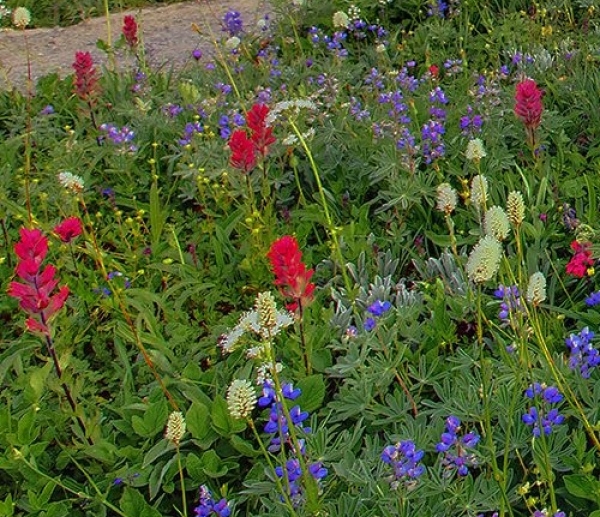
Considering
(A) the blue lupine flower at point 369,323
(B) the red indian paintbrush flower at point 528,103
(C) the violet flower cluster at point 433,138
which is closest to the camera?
(A) the blue lupine flower at point 369,323

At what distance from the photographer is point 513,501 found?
2156 mm

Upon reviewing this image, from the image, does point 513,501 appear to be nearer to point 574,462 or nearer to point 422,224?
point 574,462

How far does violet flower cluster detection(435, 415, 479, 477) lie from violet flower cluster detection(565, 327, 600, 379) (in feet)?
1.19

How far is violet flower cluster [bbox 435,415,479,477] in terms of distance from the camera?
208 cm

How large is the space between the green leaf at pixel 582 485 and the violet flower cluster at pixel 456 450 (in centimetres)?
22

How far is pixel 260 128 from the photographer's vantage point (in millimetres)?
3004

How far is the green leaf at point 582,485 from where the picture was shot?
208 cm

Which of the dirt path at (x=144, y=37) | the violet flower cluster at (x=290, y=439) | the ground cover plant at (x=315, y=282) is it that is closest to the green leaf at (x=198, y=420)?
the ground cover plant at (x=315, y=282)

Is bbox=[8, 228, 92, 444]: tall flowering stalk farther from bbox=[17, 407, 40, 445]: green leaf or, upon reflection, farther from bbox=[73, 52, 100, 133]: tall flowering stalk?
bbox=[73, 52, 100, 133]: tall flowering stalk

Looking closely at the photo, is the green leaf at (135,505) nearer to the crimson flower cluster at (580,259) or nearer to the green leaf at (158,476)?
the green leaf at (158,476)


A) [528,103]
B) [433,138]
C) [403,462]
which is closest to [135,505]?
[403,462]

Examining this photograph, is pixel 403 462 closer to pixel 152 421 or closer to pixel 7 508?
pixel 152 421

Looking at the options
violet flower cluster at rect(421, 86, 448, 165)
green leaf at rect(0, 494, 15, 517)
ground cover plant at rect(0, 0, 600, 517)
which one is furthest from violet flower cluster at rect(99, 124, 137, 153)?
green leaf at rect(0, 494, 15, 517)

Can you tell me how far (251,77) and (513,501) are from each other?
310 centimetres
